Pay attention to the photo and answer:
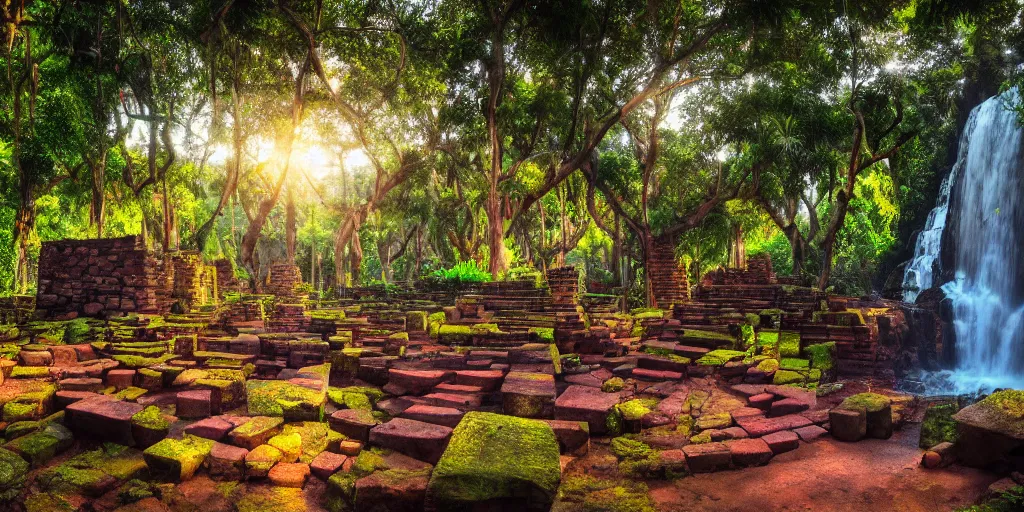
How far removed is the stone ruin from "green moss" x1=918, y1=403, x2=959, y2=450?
0.26 m

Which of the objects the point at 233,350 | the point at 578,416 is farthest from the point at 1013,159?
the point at 233,350

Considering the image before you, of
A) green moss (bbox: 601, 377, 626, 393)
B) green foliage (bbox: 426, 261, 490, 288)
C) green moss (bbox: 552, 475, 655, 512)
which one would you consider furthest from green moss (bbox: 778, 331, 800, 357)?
green foliage (bbox: 426, 261, 490, 288)

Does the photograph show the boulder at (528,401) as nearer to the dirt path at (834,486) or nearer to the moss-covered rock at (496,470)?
the moss-covered rock at (496,470)

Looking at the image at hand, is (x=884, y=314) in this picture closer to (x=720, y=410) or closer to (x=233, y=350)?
(x=720, y=410)

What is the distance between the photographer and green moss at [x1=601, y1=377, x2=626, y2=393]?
534cm

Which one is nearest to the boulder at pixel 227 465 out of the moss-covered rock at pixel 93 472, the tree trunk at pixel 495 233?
the moss-covered rock at pixel 93 472

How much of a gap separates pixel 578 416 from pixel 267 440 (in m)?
2.45

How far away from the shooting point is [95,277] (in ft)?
29.0

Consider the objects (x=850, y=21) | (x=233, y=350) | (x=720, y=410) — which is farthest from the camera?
(x=850, y=21)

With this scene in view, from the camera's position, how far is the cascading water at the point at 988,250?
11727 mm

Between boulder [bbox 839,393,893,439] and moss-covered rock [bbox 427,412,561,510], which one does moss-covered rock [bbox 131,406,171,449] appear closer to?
moss-covered rock [bbox 427,412,561,510]

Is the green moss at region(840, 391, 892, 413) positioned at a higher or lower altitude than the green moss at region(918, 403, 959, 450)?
higher

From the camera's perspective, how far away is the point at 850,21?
33.0 feet

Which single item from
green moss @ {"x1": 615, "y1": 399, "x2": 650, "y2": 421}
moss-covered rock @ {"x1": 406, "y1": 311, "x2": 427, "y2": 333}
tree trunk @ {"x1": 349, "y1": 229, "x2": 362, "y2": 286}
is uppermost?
tree trunk @ {"x1": 349, "y1": 229, "x2": 362, "y2": 286}
